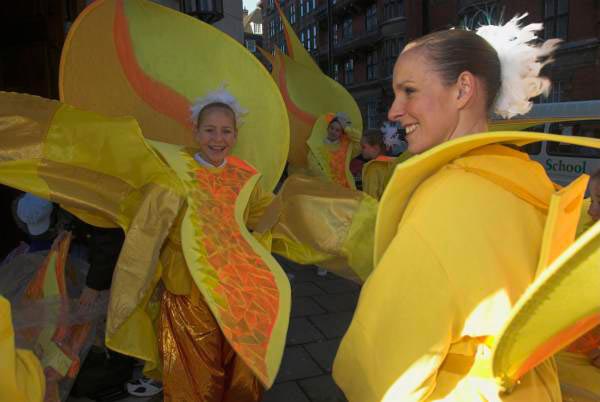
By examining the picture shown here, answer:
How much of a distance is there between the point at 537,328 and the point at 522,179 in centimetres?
33

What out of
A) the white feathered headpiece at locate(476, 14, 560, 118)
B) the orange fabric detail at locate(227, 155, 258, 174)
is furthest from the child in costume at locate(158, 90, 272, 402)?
the white feathered headpiece at locate(476, 14, 560, 118)

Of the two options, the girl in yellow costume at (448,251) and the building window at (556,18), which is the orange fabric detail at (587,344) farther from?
the building window at (556,18)

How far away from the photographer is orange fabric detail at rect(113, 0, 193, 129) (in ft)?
8.45

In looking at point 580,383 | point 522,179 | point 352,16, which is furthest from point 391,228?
point 352,16

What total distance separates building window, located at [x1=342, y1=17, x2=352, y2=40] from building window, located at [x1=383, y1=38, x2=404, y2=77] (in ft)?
17.1

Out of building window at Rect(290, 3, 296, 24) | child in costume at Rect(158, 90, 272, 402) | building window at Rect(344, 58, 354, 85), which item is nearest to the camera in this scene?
child in costume at Rect(158, 90, 272, 402)

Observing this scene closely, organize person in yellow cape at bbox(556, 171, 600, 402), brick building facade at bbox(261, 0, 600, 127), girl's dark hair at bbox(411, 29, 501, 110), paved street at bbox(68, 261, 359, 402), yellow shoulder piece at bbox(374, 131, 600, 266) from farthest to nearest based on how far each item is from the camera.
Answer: brick building facade at bbox(261, 0, 600, 127), paved street at bbox(68, 261, 359, 402), person in yellow cape at bbox(556, 171, 600, 402), girl's dark hair at bbox(411, 29, 501, 110), yellow shoulder piece at bbox(374, 131, 600, 266)

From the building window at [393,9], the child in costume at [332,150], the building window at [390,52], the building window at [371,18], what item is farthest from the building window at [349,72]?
the child in costume at [332,150]

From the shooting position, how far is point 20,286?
2.48m

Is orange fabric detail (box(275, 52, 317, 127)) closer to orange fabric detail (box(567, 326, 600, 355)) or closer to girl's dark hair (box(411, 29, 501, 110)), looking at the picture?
orange fabric detail (box(567, 326, 600, 355))

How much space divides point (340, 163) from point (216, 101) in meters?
3.20

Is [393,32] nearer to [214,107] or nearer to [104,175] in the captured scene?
[214,107]

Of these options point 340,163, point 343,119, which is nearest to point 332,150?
point 340,163

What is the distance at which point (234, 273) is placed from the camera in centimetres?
209
